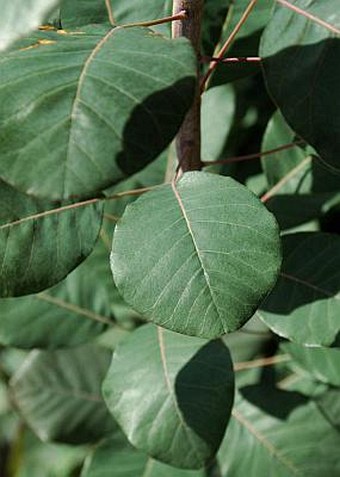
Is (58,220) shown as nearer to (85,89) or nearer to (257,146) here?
(85,89)

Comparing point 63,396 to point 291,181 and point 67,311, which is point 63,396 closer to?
point 67,311

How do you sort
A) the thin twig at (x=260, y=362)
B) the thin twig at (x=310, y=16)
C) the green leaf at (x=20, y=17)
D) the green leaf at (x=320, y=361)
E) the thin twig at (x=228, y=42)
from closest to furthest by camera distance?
1. the green leaf at (x=20, y=17)
2. the thin twig at (x=310, y=16)
3. the thin twig at (x=228, y=42)
4. the green leaf at (x=320, y=361)
5. the thin twig at (x=260, y=362)

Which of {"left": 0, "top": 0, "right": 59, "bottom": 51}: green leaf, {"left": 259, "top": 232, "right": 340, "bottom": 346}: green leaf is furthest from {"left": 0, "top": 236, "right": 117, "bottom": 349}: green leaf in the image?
{"left": 0, "top": 0, "right": 59, "bottom": 51}: green leaf

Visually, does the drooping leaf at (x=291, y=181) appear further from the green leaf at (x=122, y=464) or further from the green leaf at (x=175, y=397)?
the green leaf at (x=122, y=464)

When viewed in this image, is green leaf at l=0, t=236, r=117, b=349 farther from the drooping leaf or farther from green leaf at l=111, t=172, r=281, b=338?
green leaf at l=111, t=172, r=281, b=338

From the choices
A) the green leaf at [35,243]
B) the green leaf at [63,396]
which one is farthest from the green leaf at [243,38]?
the green leaf at [63,396]

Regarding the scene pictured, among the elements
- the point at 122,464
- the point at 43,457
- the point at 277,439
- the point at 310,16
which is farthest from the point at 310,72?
the point at 43,457
